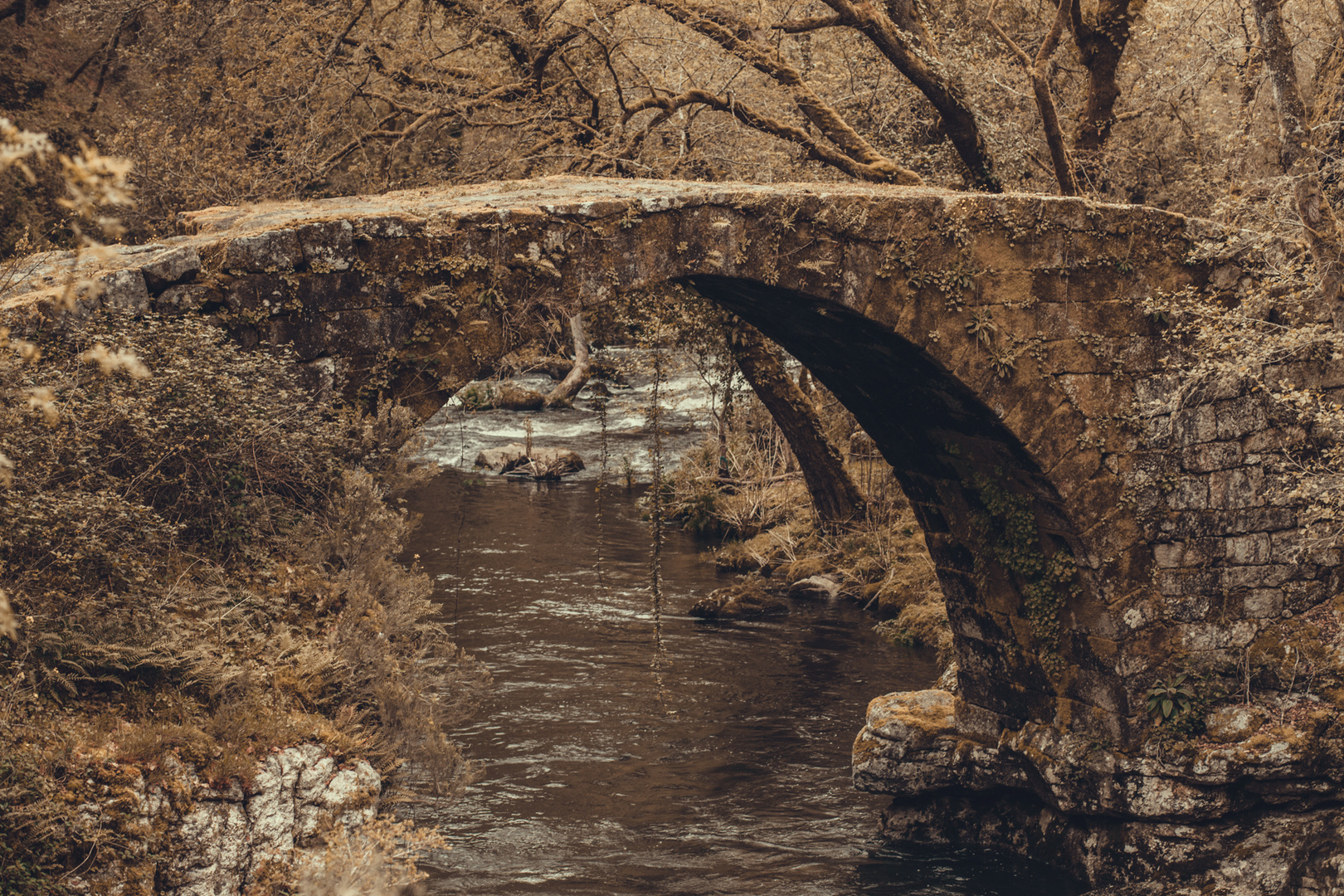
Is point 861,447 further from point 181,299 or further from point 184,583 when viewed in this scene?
point 184,583

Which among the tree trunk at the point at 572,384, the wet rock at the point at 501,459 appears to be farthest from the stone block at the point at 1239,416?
the tree trunk at the point at 572,384

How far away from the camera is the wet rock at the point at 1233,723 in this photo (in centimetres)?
593

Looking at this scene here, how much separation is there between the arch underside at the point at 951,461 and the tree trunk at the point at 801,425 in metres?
3.95

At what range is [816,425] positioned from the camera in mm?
12680

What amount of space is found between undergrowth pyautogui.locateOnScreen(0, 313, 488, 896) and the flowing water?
8.23 feet

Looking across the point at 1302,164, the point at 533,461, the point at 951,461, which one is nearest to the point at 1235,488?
the point at 951,461

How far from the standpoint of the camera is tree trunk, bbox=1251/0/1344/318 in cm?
578

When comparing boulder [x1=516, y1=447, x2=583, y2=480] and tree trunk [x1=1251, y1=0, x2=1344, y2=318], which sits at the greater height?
tree trunk [x1=1251, y1=0, x2=1344, y2=318]

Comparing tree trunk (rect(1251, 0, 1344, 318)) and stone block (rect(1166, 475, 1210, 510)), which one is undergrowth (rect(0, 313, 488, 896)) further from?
tree trunk (rect(1251, 0, 1344, 318))

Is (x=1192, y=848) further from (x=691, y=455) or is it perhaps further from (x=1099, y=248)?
(x=691, y=455)

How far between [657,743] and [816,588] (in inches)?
192

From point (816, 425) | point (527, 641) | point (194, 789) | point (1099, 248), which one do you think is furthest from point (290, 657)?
point (816, 425)

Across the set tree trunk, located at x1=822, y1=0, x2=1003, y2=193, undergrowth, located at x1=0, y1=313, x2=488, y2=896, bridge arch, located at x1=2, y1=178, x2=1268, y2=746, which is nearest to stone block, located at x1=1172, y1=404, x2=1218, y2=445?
bridge arch, located at x1=2, y1=178, x2=1268, y2=746

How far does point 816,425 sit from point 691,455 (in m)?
4.50
